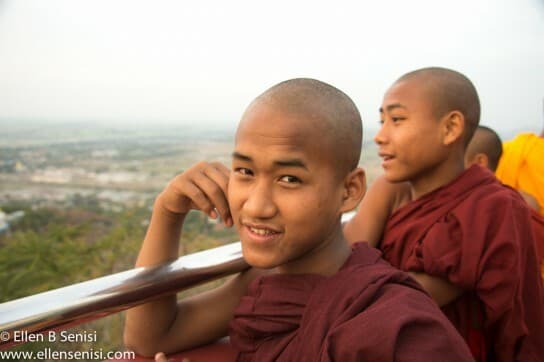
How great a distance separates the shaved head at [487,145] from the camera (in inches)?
95.7

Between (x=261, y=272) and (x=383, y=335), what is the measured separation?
496mm

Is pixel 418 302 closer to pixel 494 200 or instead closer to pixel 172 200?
pixel 172 200

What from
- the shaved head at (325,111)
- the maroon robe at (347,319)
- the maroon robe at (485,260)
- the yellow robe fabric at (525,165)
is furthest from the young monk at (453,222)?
the yellow robe fabric at (525,165)

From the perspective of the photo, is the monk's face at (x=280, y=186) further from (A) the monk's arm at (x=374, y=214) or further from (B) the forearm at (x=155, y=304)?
(A) the monk's arm at (x=374, y=214)

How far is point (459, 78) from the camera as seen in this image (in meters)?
1.62

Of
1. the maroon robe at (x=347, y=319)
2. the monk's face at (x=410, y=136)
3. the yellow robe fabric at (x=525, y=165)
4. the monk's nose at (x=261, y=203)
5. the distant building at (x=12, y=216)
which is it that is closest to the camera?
the maroon robe at (x=347, y=319)

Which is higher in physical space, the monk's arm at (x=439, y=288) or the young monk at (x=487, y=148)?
the young monk at (x=487, y=148)

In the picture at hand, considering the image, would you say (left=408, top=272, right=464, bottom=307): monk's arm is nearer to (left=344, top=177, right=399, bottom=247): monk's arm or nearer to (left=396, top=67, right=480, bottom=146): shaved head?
(left=344, top=177, right=399, bottom=247): monk's arm

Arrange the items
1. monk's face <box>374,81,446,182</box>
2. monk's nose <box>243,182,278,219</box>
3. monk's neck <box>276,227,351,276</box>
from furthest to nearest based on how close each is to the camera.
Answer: monk's face <box>374,81,446,182</box>, monk's neck <box>276,227,351,276</box>, monk's nose <box>243,182,278,219</box>

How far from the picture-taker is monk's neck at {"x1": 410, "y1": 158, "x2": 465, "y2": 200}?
157 cm

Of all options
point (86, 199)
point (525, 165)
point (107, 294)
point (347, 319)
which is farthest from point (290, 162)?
point (86, 199)

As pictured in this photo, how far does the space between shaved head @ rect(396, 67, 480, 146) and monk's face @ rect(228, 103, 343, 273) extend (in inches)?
32.7

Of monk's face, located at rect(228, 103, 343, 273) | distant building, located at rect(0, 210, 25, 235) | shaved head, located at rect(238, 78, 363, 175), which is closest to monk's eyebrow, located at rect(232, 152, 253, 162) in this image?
monk's face, located at rect(228, 103, 343, 273)

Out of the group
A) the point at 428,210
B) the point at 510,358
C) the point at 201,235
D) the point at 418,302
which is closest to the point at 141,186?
the point at 201,235
